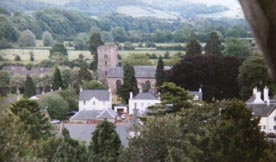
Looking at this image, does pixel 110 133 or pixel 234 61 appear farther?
pixel 234 61

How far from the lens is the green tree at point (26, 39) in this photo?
74312 millimetres

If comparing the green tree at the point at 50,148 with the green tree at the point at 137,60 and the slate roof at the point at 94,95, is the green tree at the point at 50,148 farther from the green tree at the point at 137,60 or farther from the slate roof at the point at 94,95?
the green tree at the point at 137,60

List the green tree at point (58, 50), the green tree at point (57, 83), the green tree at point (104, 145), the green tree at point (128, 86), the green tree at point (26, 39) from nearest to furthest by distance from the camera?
1. the green tree at point (104, 145)
2. the green tree at point (128, 86)
3. the green tree at point (57, 83)
4. the green tree at point (58, 50)
5. the green tree at point (26, 39)

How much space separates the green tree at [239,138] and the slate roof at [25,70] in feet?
132

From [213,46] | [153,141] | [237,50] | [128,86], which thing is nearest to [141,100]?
[128,86]

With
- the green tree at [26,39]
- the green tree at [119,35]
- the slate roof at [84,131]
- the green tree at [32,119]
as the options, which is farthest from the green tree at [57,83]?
the green tree at [119,35]

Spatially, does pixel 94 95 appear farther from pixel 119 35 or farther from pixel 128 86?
pixel 119 35

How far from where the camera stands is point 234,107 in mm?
12570

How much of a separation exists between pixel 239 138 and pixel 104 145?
5.77m

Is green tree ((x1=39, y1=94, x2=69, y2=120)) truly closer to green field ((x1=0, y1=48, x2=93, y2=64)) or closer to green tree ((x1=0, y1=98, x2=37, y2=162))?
green tree ((x1=0, y1=98, x2=37, y2=162))

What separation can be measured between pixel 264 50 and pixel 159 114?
64.0 ft

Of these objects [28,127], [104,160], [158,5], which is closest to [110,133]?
[104,160]

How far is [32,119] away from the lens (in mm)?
19734

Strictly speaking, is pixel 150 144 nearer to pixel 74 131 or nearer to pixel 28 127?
pixel 28 127
